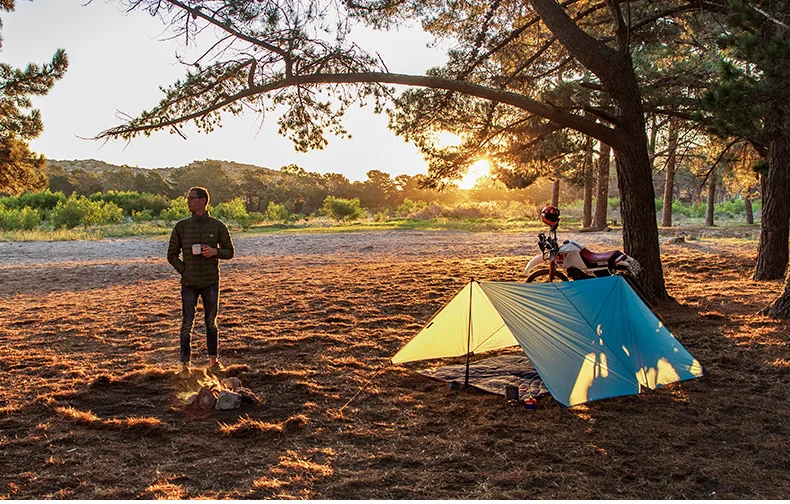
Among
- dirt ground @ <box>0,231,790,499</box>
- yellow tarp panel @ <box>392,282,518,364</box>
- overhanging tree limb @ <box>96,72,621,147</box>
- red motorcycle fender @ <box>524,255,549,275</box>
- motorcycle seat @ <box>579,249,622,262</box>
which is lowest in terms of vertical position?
dirt ground @ <box>0,231,790,499</box>

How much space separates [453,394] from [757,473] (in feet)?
7.60

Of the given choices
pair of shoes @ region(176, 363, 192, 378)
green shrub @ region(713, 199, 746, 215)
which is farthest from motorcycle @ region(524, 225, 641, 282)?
green shrub @ region(713, 199, 746, 215)

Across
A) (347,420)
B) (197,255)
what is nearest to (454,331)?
(347,420)

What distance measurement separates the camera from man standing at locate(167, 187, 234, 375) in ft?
18.9

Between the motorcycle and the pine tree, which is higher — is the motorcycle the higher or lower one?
the lower one

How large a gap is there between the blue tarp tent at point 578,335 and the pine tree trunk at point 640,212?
323cm

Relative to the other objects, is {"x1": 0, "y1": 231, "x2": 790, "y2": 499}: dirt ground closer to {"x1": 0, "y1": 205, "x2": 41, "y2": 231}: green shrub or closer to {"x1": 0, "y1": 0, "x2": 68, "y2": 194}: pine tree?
{"x1": 0, "y1": 0, "x2": 68, "y2": 194}: pine tree

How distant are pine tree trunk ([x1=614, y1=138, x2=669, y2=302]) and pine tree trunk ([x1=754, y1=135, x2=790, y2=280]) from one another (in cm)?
295

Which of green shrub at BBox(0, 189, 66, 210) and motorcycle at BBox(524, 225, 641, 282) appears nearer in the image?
motorcycle at BBox(524, 225, 641, 282)

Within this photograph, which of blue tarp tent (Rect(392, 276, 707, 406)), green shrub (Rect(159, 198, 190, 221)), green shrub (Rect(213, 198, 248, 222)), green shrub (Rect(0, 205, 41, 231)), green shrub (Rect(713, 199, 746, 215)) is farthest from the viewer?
green shrub (Rect(713, 199, 746, 215))

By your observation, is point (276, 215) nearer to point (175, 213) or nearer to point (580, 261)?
point (175, 213)

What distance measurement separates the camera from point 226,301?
1028 centimetres

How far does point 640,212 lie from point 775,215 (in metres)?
3.40

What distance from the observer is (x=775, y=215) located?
35.1ft
